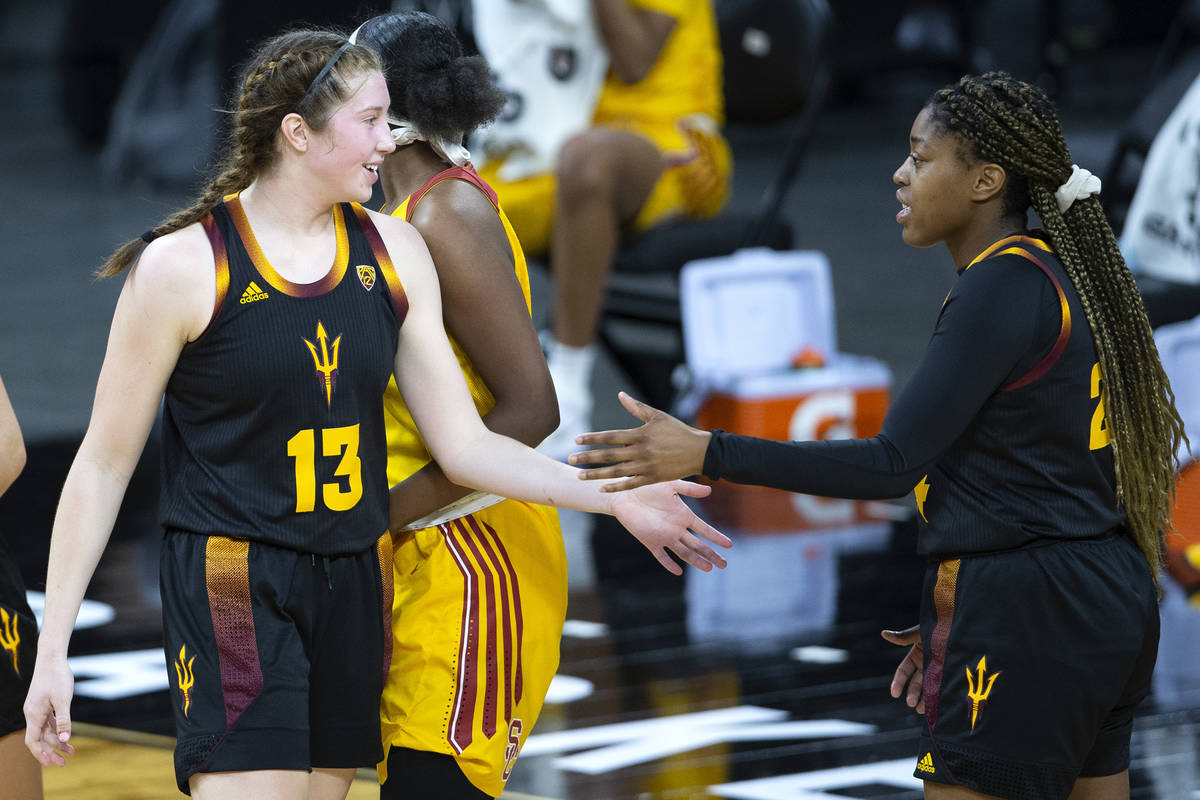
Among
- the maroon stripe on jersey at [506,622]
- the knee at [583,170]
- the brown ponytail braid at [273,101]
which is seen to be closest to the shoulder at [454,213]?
the brown ponytail braid at [273,101]

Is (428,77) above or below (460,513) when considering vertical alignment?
above

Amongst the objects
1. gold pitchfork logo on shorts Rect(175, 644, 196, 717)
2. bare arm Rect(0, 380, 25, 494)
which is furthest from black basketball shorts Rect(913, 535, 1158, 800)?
bare arm Rect(0, 380, 25, 494)

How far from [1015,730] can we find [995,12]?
13897 mm

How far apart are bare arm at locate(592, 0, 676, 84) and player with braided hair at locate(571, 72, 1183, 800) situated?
3506 mm

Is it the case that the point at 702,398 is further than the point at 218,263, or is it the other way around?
the point at 702,398

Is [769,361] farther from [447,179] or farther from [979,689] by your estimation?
[979,689]

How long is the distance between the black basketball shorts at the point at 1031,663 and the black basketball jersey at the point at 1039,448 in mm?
37

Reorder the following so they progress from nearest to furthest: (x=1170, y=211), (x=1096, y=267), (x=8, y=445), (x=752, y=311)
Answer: (x=1096, y=267) < (x=8, y=445) < (x=1170, y=211) < (x=752, y=311)

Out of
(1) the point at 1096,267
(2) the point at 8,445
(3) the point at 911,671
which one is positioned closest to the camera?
(1) the point at 1096,267

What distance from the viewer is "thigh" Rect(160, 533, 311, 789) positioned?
2150 millimetres

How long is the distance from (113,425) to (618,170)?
3.80 meters

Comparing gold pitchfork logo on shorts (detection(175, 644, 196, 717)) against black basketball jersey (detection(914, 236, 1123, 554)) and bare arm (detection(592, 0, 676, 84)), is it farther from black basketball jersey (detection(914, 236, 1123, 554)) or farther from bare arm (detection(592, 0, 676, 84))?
bare arm (detection(592, 0, 676, 84))

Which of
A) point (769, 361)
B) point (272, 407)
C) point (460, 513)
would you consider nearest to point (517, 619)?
point (460, 513)

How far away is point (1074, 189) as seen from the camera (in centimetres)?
237
